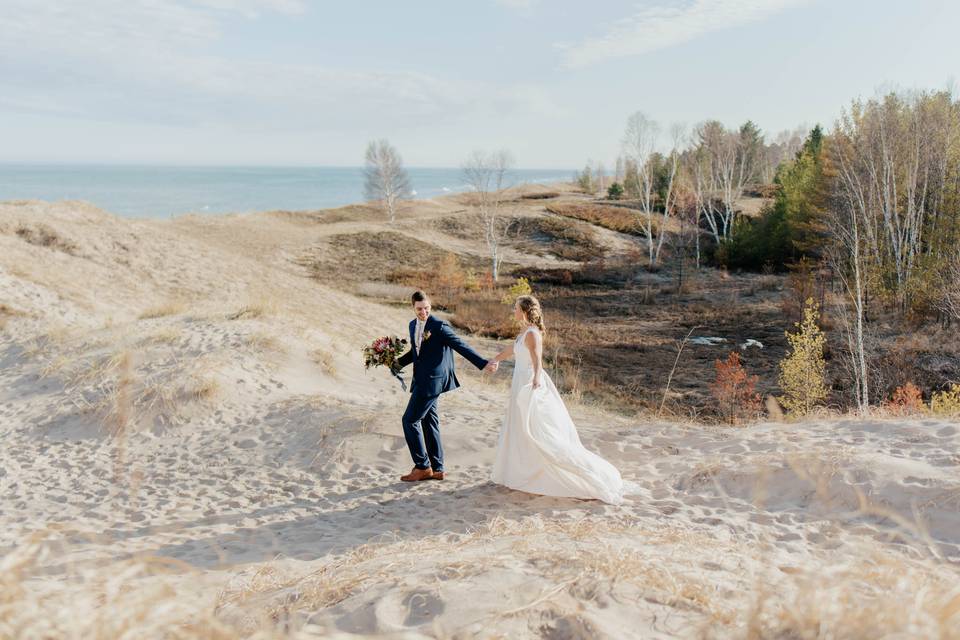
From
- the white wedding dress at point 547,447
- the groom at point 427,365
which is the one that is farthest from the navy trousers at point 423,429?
the white wedding dress at point 547,447

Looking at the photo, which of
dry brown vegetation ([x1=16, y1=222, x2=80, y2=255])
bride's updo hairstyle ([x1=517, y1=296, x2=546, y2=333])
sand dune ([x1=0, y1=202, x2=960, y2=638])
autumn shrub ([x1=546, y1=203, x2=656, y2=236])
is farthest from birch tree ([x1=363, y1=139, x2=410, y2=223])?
bride's updo hairstyle ([x1=517, y1=296, x2=546, y2=333])

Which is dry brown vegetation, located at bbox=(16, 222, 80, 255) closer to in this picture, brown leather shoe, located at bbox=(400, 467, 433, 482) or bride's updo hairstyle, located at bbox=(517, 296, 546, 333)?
brown leather shoe, located at bbox=(400, 467, 433, 482)

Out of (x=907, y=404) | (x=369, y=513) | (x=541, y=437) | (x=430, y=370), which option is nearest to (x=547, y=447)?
(x=541, y=437)

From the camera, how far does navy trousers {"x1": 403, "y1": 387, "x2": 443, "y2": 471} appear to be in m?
7.25

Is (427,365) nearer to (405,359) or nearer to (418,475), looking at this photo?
(405,359)

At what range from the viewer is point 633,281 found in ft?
126

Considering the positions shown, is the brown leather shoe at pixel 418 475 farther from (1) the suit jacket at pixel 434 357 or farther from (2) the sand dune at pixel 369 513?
(1) the suit jacket at pixel 434 357

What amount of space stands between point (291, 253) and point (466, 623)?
37.4m

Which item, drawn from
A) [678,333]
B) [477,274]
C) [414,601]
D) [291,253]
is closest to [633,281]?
[477,274]

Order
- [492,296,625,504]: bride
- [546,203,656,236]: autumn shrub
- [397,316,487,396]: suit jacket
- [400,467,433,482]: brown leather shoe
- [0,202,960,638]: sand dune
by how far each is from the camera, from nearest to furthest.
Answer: [0,202,960,638]: sand dune, [492,296,625,504]: bride, [397,316,487,396]: suit jacket, [400,467,433,482]: brown leather shoe, [546,203,656,236]: autumn shrub

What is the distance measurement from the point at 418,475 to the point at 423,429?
0.58 m

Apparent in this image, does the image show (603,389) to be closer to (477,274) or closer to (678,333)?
(678,333)

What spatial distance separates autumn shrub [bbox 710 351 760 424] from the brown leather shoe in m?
8.96

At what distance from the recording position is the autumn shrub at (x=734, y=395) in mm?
15031
